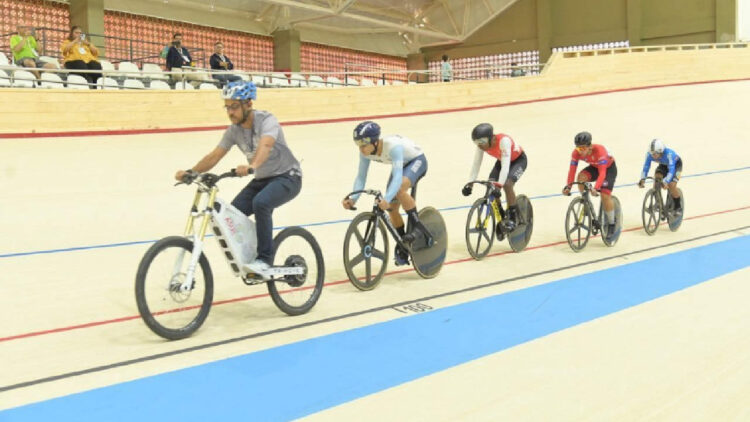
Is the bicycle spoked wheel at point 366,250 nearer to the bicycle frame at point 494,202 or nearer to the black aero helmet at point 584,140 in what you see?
the bicycle frame at point 494,202

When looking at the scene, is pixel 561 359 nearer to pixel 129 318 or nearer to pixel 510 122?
pixel 129 318

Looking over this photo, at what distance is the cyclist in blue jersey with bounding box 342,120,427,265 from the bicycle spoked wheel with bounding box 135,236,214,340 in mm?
1190

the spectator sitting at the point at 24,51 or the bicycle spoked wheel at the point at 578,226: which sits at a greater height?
the spectator sitting at the point at 24,51

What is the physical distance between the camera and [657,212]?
6977 millimetres

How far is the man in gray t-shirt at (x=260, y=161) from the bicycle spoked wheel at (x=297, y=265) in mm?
143

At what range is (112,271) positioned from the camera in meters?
4.62

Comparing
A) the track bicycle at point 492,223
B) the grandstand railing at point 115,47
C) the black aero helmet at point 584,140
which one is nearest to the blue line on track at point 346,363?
the track bicycle at point 492,223

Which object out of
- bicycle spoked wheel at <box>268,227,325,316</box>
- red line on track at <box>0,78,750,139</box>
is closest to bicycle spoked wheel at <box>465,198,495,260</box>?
bicycle spoked wheel at <box>268,227,325,316</box>

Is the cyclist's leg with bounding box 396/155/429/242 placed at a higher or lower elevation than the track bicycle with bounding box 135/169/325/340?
higher

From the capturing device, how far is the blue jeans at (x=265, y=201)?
336 centimetres

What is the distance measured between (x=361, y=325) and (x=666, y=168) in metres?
5.19

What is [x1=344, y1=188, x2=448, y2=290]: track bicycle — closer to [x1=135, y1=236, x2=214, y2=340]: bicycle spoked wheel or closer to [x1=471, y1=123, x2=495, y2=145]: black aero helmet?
[x1=471, y1=123, x2=495, y2=145]: black aero helmet

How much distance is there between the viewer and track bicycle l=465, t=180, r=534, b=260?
5.39 metres

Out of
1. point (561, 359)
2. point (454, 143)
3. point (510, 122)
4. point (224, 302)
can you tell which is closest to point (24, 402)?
point (224, 302)
